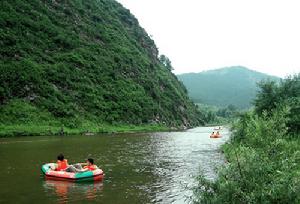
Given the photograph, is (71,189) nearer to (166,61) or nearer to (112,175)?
(112,175)

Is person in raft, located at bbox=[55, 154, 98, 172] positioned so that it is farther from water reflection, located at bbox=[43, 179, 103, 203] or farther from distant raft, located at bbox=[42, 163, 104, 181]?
water reflection, located at bbox=[43, 179, 103, 203]

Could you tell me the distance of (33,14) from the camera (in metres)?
100

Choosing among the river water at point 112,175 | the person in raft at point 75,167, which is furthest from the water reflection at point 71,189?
the person in raft at point 75,167

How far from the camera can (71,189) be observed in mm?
23641

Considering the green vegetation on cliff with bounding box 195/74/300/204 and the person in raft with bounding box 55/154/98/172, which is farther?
the person in raft with bounding box 55/154/98/172

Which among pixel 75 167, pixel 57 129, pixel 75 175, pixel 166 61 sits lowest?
pixel 75 175

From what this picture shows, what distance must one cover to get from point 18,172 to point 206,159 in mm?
17703

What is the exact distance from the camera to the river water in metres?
21.2

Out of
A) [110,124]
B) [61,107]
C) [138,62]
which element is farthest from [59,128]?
[138,62]

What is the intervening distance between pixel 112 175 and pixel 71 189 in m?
5.06

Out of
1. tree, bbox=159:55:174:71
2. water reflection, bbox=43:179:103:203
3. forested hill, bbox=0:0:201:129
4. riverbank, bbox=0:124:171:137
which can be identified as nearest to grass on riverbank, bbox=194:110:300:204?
water reflection, bbox=43:179:103:203

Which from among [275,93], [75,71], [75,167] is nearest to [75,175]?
[75,167]

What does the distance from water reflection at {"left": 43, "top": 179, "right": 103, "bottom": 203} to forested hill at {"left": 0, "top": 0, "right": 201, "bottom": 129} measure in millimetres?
42283

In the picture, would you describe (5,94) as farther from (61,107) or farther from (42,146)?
(42,146)
